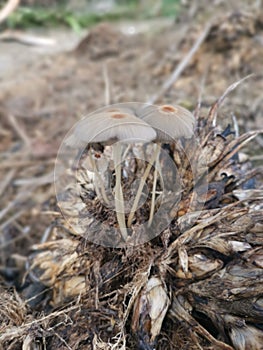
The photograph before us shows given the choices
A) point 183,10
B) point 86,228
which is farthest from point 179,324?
point 183,10

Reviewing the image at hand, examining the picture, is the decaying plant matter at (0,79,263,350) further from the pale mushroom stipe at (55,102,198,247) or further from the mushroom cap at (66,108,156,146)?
the mushroom cap at (66,108,156,146)

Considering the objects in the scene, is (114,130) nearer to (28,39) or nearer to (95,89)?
(95,89)

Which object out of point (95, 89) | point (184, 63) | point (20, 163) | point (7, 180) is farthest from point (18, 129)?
point (184, 63)

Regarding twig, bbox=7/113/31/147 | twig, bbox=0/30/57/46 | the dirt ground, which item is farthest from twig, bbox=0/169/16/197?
twig, bbox=0/30/57/46

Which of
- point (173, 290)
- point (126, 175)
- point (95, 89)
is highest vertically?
point (126, 175)

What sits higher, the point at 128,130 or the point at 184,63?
the point at 128,130
